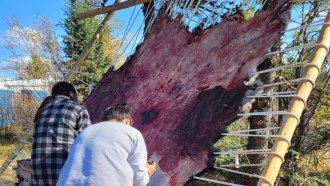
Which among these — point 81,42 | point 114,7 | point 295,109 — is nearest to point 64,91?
point 295,109

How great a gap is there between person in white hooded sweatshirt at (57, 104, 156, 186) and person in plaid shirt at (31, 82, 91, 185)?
54cm

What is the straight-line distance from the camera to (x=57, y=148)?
9.53 ft

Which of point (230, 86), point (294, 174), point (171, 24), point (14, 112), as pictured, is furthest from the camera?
point (14, 112)

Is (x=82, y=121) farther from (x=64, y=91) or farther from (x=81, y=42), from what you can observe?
(x=81, y=42)

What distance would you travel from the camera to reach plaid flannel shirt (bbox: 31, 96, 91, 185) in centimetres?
289

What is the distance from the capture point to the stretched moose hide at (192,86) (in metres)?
2.56

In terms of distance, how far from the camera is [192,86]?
2.94 meters

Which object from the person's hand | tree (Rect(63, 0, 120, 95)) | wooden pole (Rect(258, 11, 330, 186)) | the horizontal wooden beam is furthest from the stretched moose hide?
tree (Rect(63, 0, 120, 95))

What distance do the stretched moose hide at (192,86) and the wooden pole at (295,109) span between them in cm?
28

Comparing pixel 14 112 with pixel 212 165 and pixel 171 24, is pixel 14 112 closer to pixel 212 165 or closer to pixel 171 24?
pixel 171 24

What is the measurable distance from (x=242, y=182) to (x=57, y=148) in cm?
258

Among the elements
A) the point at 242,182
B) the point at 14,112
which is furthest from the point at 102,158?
the point at 14,112

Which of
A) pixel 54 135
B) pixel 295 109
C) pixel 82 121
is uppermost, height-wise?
pixel 295 109

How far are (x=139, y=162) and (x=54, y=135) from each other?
819 millimetres
